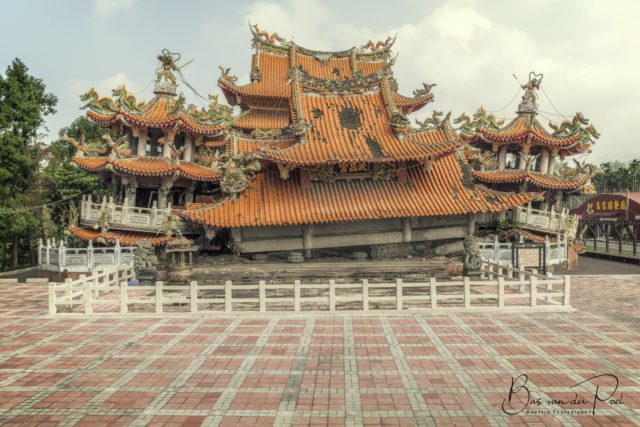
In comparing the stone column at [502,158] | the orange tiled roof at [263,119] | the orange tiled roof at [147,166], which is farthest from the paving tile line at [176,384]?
the stone column at [502,158]

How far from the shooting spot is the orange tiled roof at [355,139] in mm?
14336

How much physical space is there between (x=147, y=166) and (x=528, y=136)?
22.5 metres

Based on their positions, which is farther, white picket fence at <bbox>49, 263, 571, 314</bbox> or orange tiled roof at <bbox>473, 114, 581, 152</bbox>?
orange tiled roof at <bbox>473, 114, 581, 152</bbox>

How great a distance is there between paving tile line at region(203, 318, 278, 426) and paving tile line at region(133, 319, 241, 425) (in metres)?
0.82

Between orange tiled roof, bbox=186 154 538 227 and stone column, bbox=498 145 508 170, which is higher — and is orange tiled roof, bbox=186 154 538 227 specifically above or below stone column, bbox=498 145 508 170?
below

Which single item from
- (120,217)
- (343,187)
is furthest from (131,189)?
(343,187)

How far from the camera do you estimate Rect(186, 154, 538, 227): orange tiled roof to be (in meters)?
13.8

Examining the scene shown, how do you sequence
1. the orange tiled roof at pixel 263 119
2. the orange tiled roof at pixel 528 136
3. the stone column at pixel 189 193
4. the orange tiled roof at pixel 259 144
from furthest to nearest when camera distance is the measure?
the orange tiled roof at pixel 263 119
the stone column at pixel 189 193
the orange tiled roof at pixel 528 136
the orange tiled roof at pixel 259 144

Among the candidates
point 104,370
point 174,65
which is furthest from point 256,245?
point 174,65

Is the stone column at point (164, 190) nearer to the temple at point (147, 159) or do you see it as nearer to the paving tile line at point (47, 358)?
the temple at point (147, 159)

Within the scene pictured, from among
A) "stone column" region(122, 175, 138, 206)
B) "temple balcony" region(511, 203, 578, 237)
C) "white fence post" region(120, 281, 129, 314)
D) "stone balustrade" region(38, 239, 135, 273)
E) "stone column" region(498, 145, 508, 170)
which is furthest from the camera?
"stone column" region(498, 145, 508, 170)

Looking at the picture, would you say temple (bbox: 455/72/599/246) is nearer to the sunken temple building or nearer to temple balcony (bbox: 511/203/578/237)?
temple balcony (bbox: 511/203/578/237)

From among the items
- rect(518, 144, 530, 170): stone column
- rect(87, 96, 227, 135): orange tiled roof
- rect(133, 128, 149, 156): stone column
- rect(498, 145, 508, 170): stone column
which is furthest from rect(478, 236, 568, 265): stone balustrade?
rect(133, 128, 149, 156): stone column

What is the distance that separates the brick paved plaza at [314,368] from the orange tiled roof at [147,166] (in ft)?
40.0
